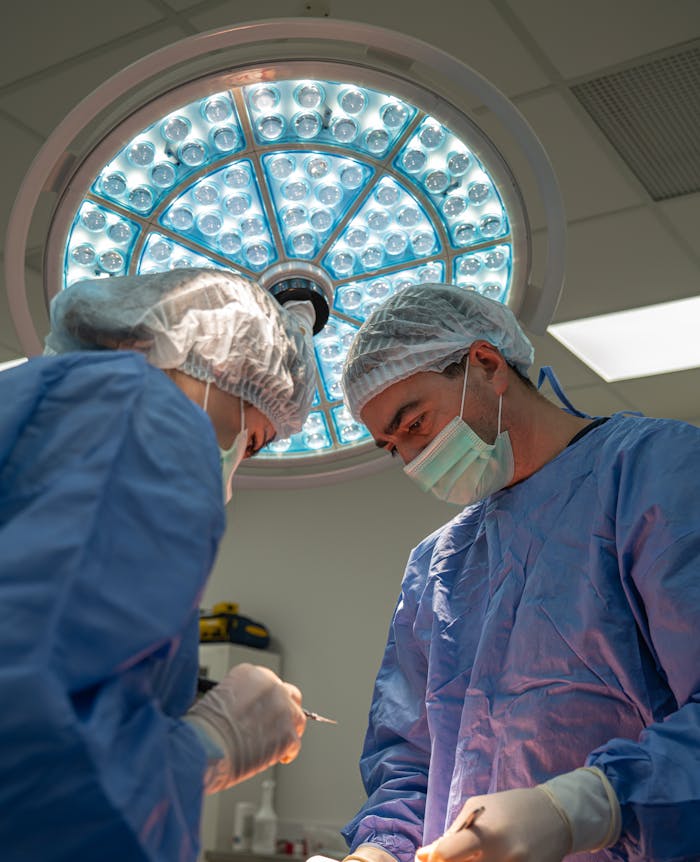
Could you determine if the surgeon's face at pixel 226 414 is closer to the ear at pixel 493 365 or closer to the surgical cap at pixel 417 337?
the surgical cap at pixel 417 337

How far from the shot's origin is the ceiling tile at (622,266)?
2.83 meters

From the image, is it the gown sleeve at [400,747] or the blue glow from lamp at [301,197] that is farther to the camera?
the gown sleeve at [400,747]

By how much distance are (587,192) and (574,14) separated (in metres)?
0.66

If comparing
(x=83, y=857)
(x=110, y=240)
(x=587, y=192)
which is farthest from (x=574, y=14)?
(x=83, y=857)

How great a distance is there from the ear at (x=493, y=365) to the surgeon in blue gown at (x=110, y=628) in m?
0.78

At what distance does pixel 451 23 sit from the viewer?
216 cm

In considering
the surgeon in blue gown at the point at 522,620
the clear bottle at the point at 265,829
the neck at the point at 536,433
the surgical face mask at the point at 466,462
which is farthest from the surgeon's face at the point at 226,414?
the clear bottle at the point at 265,829

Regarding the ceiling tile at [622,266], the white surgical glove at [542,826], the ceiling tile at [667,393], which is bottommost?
the white surgical glove at [542,826]

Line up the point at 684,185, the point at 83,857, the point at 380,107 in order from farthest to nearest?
the point at 684,185 < the point at 380,107 < the point at 83,857

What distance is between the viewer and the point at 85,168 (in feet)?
3.75

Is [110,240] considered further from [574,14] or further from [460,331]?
[574,14]

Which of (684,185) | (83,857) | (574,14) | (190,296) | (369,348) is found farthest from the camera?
(684,185)

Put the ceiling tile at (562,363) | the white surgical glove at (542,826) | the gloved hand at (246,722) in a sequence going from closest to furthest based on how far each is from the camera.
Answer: the gloved hand at (246,722), the white surgical glove at (542,826), the ceiling tile at (562,363)

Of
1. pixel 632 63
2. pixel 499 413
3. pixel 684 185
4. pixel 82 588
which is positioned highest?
pixel 632 63
